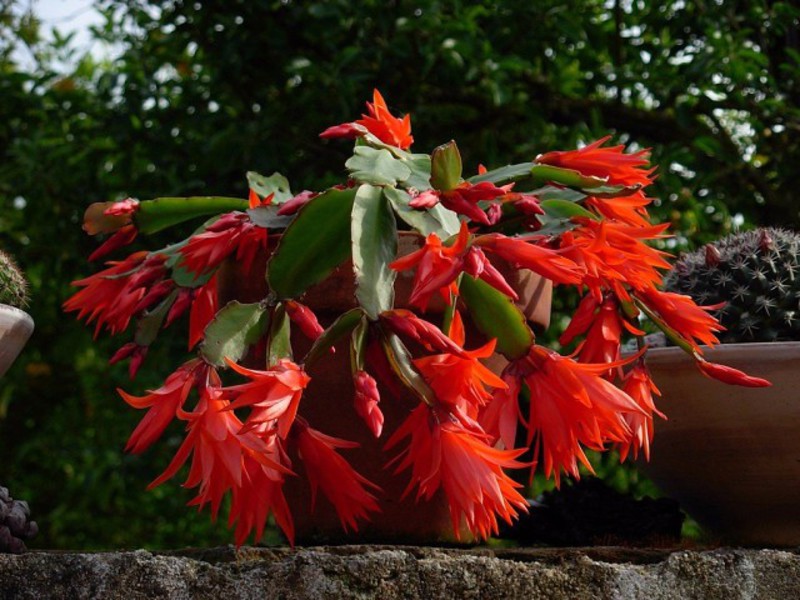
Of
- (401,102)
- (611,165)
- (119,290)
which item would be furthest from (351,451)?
(401,102)

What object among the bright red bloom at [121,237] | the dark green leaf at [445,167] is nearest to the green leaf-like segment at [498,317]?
the dark green leaf at [445,167]

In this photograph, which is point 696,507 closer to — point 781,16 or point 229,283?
point 229,283

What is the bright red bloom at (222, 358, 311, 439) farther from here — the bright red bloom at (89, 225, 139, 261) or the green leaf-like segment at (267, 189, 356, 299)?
the bright red bloom at (89, 225, 139, 261)

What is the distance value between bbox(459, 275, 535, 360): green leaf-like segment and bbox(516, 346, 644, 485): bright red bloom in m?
0.04

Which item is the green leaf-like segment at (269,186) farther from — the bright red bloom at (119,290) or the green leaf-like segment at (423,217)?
the green leaf-like segment at (423,217)

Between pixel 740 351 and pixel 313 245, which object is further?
pixel 740 351

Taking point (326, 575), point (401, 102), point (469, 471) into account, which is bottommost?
point (401, 102)

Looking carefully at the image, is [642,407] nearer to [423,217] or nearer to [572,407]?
[572,407]

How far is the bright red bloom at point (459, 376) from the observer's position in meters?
1.07

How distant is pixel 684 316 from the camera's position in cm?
127

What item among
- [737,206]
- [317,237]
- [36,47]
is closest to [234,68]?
[737,206]

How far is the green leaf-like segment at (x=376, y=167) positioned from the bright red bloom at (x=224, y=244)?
Result: 0.14 metres

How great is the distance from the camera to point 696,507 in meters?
1.49

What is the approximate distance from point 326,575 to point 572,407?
11.5 inches
